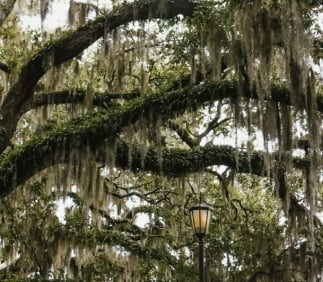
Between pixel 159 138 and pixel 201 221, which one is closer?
pixel 201 221

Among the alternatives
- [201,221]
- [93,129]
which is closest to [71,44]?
[93,129]

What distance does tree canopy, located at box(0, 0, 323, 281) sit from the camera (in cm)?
727

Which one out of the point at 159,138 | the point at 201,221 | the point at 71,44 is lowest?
the point at 201,221

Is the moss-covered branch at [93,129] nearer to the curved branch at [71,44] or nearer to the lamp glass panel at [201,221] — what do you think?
the curved branch at [71,44]

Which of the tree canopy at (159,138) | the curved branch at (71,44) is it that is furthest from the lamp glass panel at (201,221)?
the curved branch at (71,44)

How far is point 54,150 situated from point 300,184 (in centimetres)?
448

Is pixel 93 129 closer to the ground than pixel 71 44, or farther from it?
closer to the ground

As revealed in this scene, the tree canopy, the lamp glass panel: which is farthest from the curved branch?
the lamp glass panel

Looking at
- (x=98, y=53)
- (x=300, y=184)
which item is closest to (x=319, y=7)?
(x=98, y=53)

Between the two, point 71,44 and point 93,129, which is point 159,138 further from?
point 71,44

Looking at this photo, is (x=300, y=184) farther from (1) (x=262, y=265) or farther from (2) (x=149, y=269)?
(2) (x=149, y=269)

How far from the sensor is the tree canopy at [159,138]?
7273 millimetres

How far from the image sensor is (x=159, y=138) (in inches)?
309

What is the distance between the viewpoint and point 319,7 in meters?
7.16
